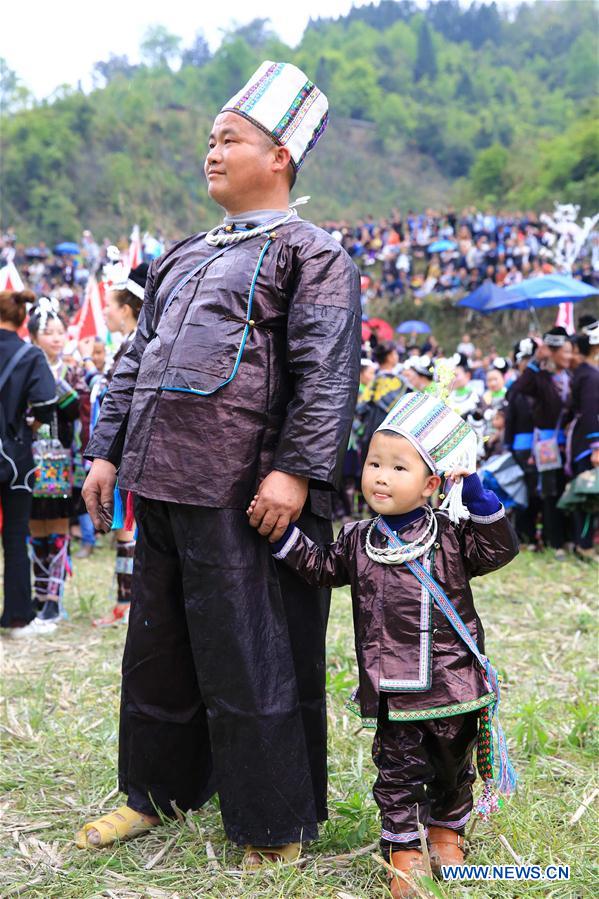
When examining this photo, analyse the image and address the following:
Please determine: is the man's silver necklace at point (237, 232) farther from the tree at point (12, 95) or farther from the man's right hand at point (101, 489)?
the tree at point (12, 95)

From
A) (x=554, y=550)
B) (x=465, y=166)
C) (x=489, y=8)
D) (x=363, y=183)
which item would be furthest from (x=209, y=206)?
(x=489, y=8)

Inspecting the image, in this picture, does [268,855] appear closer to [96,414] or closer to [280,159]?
[280,159]

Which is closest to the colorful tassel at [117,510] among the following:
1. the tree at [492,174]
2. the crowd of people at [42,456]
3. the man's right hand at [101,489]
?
the man's right hand at [101,489]

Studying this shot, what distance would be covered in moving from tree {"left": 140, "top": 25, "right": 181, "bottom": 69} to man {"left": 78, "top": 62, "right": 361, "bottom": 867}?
407ft

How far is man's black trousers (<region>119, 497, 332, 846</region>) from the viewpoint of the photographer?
9.03 feet

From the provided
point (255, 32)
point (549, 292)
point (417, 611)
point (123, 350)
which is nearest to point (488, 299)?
point (549, 292)

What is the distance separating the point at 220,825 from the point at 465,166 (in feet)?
270

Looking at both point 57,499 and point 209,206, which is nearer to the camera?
point 57,499

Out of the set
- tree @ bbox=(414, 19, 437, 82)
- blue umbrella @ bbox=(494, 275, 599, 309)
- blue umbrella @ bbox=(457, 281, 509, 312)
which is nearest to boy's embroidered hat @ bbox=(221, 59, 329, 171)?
blue umbrella @ bbox=(494, 275, 599, 309)

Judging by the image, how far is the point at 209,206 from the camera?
210 feet

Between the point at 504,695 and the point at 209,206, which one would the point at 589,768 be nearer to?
the point at 504,695

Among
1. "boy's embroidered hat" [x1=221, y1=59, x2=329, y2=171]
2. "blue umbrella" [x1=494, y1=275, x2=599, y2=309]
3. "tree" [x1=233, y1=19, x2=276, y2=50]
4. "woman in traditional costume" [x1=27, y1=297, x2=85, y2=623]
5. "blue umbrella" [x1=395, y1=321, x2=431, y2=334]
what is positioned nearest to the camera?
"boy's embroidered hat" [x1=221, y1=59, x2=329, y2=171]

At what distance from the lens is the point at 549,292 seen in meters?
11.9

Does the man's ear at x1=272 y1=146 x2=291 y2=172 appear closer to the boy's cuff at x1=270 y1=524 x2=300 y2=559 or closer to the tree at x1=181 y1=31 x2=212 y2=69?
the boy's cuff at x1=270 y1=524 x2=300 y2=559
